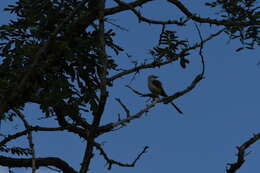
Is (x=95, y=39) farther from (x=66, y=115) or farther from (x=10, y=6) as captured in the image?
(x=10, y=6)

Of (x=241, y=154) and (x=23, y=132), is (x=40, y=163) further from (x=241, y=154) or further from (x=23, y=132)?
(x=241, y=154)

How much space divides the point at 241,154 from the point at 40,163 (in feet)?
24.5

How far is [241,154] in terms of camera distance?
412 cm

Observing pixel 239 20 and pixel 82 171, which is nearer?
pixel 82 171

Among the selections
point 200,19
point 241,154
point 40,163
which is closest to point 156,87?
point 200,19

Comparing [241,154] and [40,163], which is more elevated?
[40,163]

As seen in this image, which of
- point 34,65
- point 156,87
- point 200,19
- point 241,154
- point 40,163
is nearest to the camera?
point 241,154

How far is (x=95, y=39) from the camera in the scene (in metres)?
11.1

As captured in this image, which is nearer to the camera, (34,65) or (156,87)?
(34,65)

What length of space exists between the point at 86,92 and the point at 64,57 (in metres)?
1.00

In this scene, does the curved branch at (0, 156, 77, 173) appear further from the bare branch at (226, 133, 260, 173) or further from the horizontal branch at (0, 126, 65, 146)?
the bare branch at (226, 133, 260, 173)

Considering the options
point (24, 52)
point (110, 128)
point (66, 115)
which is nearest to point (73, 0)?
point (24, 52)

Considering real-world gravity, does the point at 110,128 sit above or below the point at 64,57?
below

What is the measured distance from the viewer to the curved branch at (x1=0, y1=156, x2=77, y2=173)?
10.9 m
